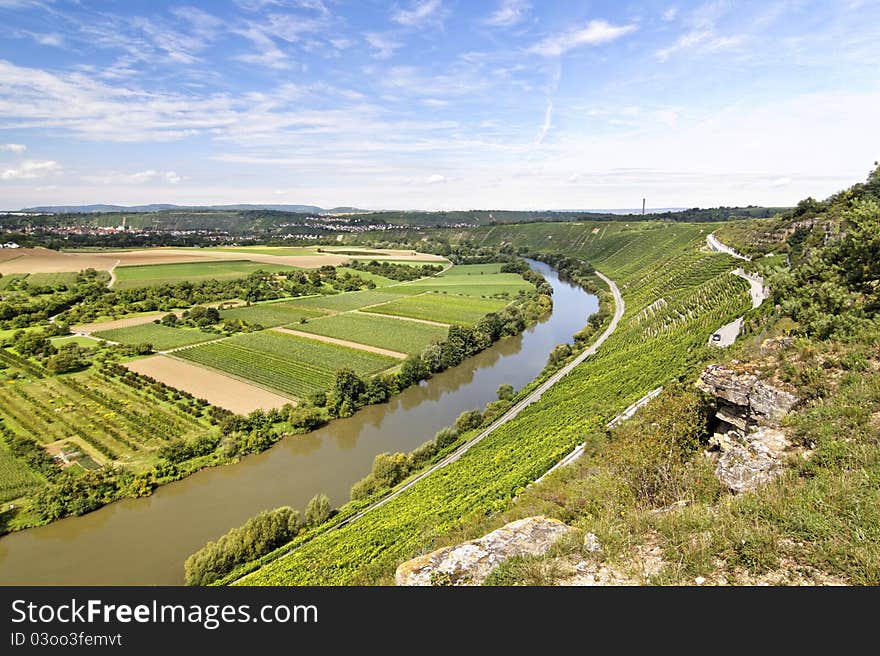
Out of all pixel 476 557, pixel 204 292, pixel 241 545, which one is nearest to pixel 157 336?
pixel 204 292

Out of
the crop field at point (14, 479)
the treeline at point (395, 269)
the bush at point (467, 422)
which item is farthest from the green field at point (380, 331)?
the treeline at point (395, 269)

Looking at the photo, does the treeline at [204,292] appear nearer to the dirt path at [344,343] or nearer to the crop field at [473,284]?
the crop field at [473,284]

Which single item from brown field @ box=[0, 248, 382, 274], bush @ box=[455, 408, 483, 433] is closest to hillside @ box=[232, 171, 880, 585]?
bush @ box=[455, 408, 483, 433]

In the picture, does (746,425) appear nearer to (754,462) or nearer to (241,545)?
(754,462)

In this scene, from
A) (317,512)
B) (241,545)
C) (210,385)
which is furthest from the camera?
(210,385)
